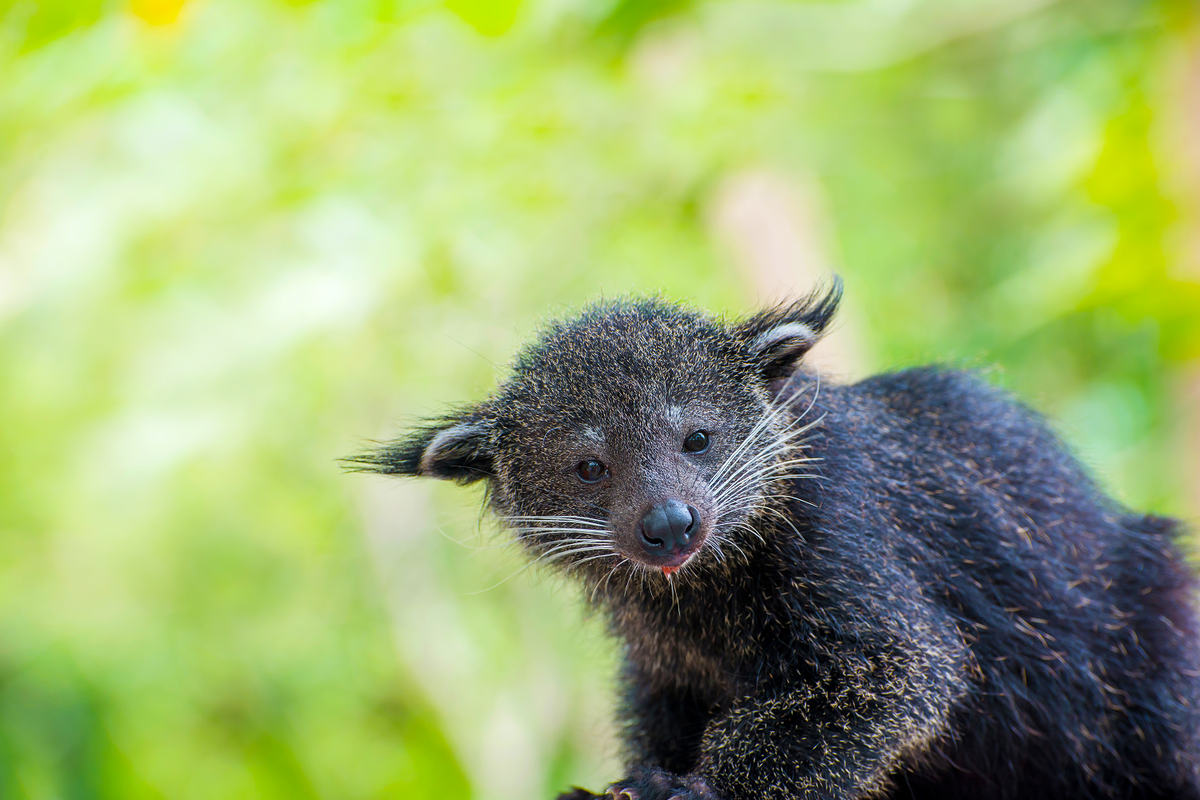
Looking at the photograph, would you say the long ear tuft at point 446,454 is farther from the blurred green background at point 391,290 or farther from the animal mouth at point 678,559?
the animal mouth at point 678,559

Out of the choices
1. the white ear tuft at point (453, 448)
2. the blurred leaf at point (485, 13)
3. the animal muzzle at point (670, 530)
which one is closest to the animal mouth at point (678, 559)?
the animal muzzle at point (670, 530)

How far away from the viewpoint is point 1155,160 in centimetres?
454

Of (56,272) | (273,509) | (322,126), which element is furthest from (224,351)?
(273,509)

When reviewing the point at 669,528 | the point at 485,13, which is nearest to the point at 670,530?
the point at 669,528

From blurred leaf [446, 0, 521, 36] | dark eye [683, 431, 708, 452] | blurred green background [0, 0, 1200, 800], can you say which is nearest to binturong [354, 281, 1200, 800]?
dark eye [683, 431, 708, 452]

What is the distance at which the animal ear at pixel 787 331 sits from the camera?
11.0 ft

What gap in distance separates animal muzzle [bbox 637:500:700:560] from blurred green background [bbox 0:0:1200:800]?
2.66 feet

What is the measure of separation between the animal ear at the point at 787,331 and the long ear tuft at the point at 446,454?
97 cm

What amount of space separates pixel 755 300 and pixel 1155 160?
2.71 m

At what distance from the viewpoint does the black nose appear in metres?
2.96

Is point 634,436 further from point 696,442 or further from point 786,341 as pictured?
point 786,341

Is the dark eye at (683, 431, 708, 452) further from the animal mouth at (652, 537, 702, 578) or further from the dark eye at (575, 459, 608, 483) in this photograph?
the animal mouth at (652, 537, 702, 578)

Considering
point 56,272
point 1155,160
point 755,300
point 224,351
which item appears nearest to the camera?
point 1155,160

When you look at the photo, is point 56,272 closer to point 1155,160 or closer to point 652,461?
point 652,461
